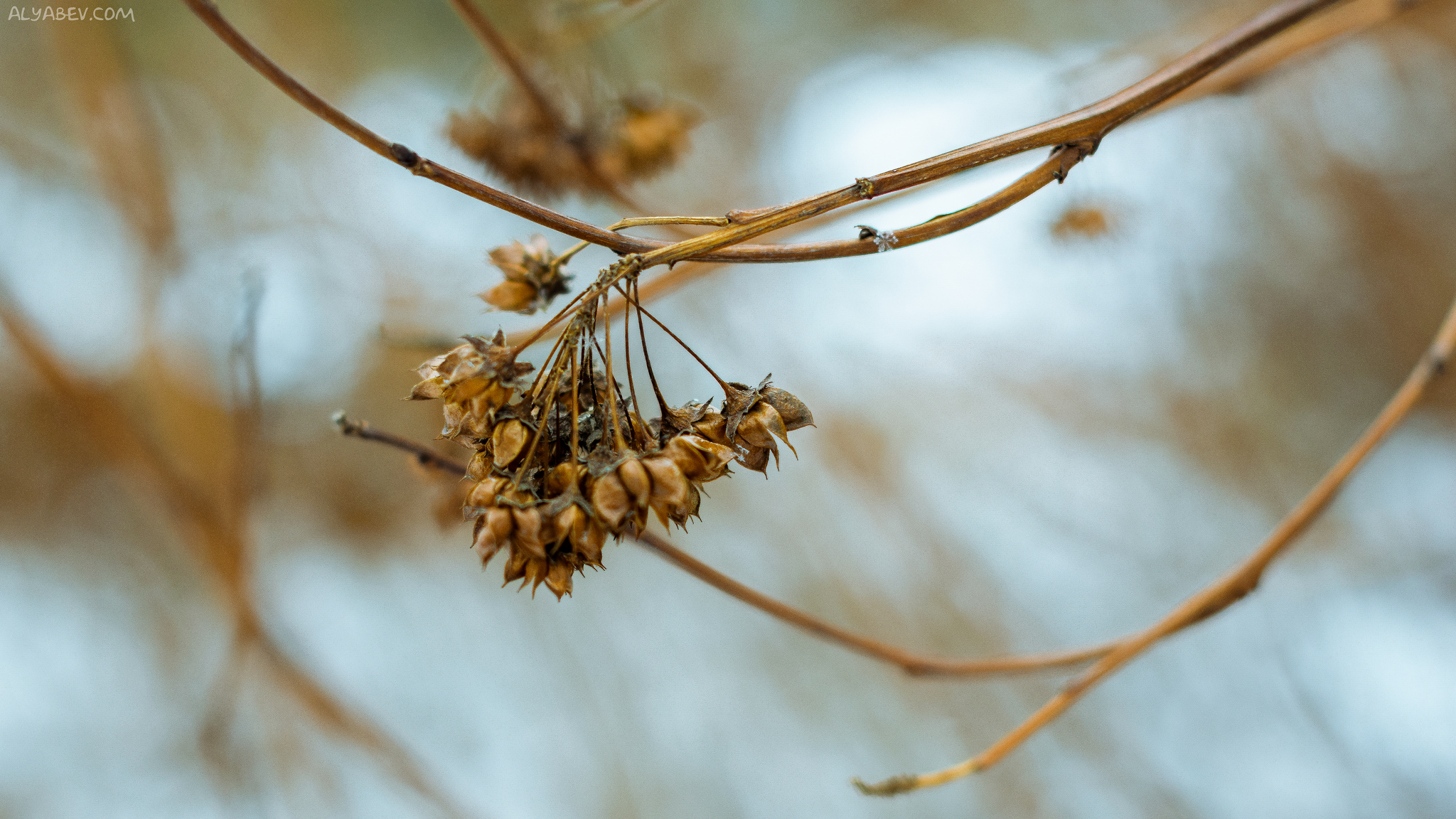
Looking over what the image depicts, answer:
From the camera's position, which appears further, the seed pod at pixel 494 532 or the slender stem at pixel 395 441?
the slender stem at pixel 395 441

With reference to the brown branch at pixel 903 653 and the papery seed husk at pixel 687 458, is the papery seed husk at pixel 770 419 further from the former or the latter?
the brown branch at pixel 903 653

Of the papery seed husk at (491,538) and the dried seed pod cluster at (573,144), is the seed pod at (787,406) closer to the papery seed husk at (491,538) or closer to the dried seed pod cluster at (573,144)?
the papery seed husk at (491,538)

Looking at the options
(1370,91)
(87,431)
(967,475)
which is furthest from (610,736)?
(1370,91)

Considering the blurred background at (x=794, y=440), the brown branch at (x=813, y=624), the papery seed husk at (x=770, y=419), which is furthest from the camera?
the blurred background at (x=794, y=440)

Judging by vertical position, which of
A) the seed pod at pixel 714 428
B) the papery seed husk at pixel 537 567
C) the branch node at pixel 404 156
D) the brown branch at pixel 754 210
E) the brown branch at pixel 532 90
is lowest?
the papery seed husk at pixel 537 567

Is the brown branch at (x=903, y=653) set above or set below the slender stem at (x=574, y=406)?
below

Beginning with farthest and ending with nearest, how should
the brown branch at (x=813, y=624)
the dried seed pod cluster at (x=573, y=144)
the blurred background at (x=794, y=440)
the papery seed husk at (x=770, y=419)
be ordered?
the blurred background at (x=794, y=440) → the dried seed pod cluster at (x=573, y=144) → the brown branch at (x=813, y=624) → the papery seed husk at (x=770, y=419)

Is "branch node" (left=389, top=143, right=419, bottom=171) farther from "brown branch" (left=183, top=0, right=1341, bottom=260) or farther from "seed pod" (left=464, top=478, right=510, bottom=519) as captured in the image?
"seed pod" (left=464, top=478, right=510, bottom=519)

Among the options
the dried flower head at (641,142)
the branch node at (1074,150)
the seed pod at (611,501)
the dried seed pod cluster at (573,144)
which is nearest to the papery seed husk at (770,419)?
the seed pod at (611,501)
